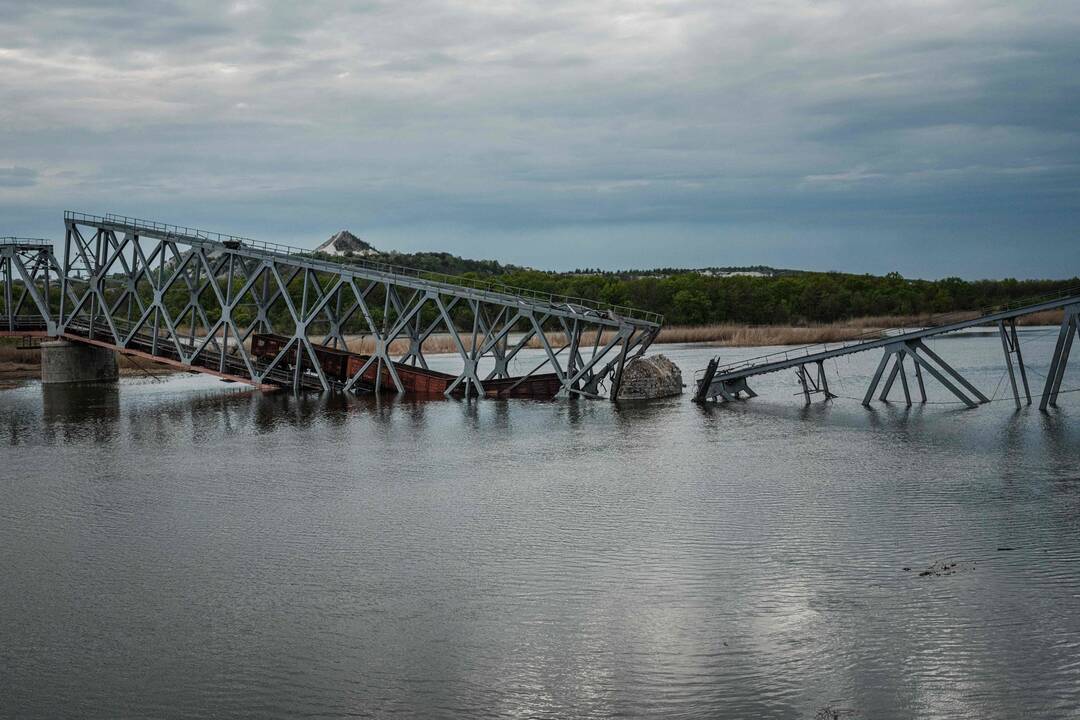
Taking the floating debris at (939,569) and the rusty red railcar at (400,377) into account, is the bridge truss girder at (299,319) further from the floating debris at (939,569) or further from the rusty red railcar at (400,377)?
the floating debris at (939,569)

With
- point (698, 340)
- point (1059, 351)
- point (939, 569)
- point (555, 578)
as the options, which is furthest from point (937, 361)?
point (698, 340)

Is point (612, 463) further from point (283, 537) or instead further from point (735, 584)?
point (735, 584)

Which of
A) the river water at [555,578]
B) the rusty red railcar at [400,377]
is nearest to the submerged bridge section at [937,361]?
the river water at [555,578]

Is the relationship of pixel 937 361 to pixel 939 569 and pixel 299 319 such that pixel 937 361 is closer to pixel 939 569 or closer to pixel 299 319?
pixel 939 569

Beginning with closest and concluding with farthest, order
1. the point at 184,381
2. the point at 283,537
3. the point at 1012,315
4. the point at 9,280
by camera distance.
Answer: the point at 283,537 < the point at 1012,315 < the point at 9,280 < the point at 184,381

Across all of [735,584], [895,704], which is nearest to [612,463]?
[735,584]

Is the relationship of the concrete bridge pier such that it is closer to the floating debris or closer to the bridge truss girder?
the bridge truss girder
